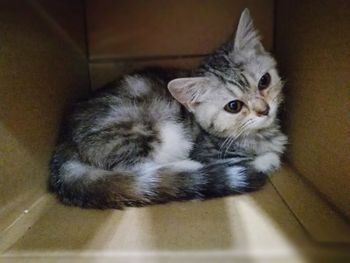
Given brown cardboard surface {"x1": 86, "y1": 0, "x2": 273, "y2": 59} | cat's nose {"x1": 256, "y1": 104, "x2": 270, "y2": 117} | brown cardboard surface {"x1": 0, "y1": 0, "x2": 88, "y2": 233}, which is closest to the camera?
brown cardboard surface {"x1": 0, "y1": 0, "x2": 88, "y2": 233}

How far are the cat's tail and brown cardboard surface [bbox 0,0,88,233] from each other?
0.31 ft

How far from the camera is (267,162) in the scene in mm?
1186

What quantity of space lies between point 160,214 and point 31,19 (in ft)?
2.07

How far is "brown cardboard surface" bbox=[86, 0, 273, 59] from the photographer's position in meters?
1.40

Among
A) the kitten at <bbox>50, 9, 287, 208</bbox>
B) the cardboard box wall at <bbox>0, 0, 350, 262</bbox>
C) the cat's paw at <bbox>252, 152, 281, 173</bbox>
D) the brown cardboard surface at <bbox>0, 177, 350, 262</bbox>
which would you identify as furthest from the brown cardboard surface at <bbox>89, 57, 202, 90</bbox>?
the brown cardboard surface at <bbox>0, 177, 350, 262</bbox>

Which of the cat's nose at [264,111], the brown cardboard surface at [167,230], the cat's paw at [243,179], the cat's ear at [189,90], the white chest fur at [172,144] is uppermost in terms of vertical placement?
the cat's ear at [189,90]

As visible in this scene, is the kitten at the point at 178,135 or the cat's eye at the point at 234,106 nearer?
the kitten at the point at 178,135

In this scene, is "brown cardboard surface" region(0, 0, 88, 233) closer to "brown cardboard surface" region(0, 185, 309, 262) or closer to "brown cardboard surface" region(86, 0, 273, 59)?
"brown cardboard surface" region(0, 185, 309, 262)

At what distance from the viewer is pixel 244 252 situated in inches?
29.0

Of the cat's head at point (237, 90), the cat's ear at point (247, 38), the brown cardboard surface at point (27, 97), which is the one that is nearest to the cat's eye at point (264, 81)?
the cat's head at point (237, 90)

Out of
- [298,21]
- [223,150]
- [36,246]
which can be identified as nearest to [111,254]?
[36,246]

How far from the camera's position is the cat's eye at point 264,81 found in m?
1.18

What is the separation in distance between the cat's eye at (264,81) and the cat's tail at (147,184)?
0.83 feet

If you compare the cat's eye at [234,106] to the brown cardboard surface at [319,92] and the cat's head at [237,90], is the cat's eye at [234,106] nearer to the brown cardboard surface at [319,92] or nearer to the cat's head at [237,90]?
the cat's head at [237,90]
